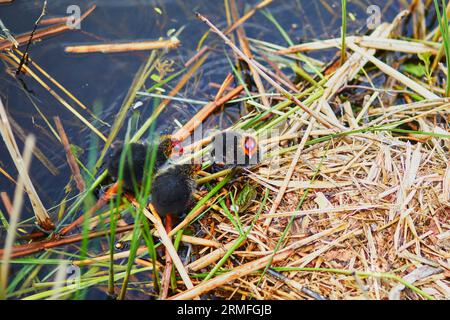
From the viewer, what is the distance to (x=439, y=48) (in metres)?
3.37

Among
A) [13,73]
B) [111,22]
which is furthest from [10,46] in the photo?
[111,22]

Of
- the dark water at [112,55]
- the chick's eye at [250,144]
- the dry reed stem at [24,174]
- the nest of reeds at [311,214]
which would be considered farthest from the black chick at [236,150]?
the dry reed stem at [24,174]

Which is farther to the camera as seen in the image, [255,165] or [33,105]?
[33,105]

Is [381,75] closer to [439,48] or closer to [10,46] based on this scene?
[439,48]

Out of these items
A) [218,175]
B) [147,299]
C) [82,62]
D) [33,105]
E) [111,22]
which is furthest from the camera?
[111,22]

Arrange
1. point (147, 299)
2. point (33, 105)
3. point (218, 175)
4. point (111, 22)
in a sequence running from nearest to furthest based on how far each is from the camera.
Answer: point (147, 299) < point (218, 175) < point (33, 105) < point (111, 22)

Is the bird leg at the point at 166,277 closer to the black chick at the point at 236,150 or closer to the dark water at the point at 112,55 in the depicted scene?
the black chick at the point at 236,150

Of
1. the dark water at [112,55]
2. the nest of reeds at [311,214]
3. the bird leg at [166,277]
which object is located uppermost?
the dark water at [112,55]

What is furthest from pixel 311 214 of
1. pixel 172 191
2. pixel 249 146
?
pixel 172 191

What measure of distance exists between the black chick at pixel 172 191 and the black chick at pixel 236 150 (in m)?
0.28

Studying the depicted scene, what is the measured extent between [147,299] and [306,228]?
40.3 inches

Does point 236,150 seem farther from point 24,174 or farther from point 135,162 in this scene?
point 24,174

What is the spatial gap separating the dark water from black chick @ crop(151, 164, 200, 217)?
0.70 meters

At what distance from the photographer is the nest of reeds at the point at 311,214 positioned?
2.27 m
